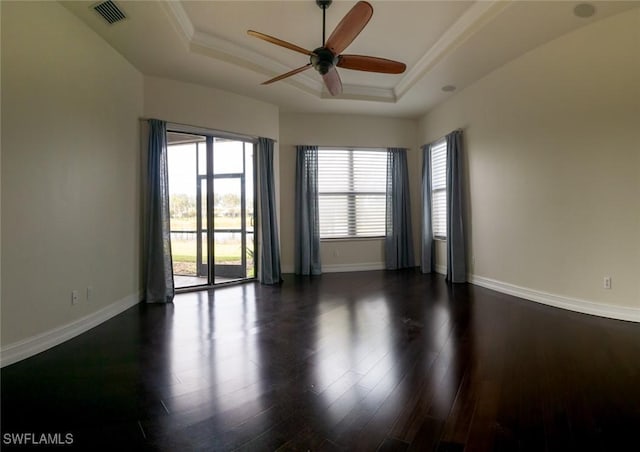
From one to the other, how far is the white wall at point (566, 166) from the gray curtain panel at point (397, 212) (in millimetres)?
1535

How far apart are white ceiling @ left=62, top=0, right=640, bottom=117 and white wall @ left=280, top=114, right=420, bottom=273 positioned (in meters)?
1.02

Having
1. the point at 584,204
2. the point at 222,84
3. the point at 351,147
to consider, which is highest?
the point at 222,84

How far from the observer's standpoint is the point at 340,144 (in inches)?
219

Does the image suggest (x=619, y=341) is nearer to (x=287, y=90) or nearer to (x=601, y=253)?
(x=601, y=253)

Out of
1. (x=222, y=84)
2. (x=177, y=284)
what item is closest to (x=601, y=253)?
(x=222, y=84)

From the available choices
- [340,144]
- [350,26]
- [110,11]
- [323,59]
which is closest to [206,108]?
[110,11]

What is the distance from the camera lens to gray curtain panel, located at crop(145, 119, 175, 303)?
3.74 meters

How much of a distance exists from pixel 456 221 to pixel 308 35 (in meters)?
3.35

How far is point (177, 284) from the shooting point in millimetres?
4402

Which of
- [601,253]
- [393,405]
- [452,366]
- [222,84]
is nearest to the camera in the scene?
[393,405]

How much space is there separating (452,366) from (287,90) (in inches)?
161

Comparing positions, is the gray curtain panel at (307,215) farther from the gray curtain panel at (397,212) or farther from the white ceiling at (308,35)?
the gray curtain panel at (397,212)

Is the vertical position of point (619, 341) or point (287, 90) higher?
point (287, 90)

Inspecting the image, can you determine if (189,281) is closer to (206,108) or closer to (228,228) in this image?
(228,228)
